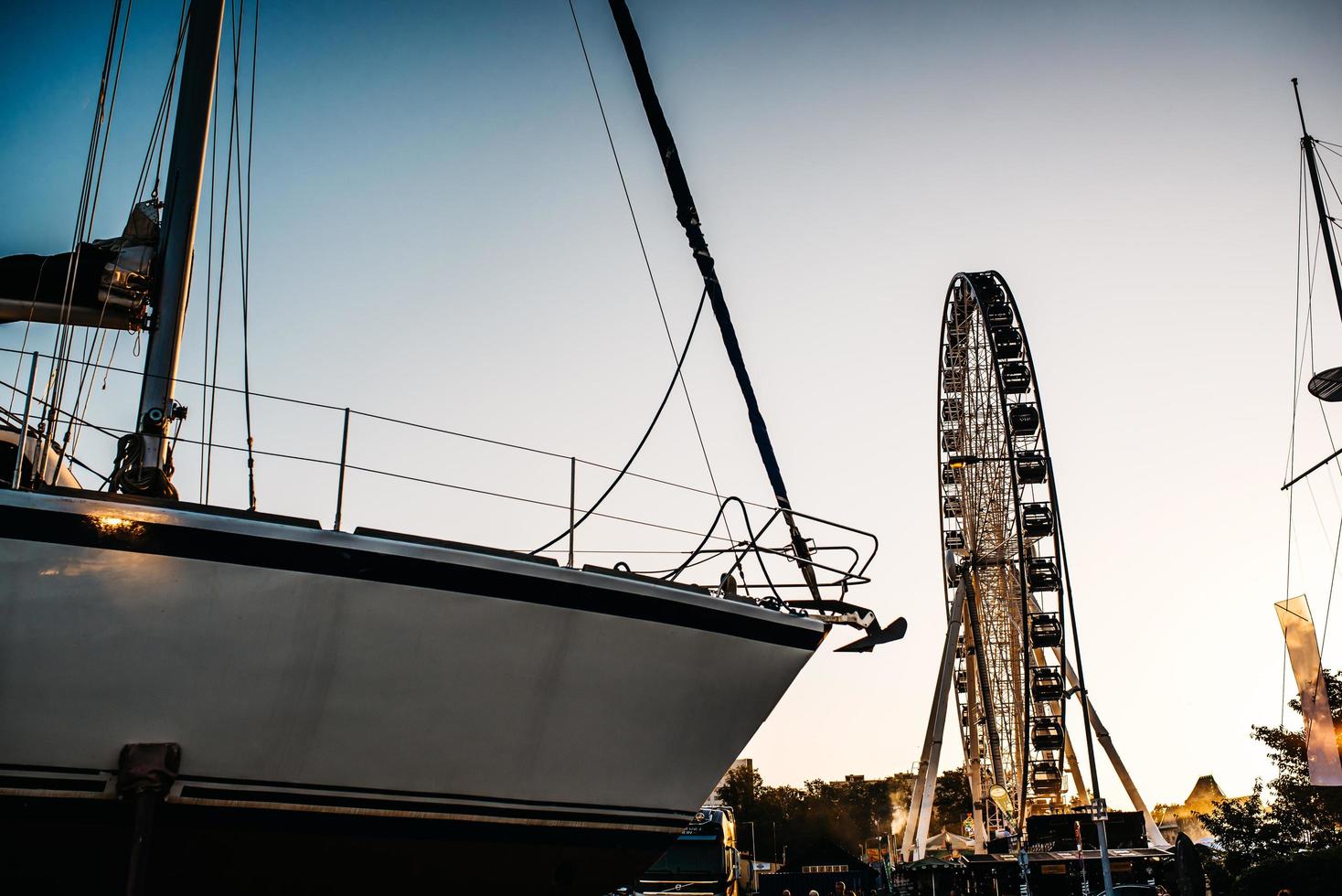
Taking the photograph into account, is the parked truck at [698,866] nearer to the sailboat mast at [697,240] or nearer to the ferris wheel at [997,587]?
the sailboat mast at [697,240]

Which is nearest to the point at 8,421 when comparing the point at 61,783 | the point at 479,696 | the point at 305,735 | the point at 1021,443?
the point at 61,783

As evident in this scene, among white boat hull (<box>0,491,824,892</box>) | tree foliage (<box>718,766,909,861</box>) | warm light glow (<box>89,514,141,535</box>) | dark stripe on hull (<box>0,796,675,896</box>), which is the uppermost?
warm light glow (<box>89,514,141,535</box>)

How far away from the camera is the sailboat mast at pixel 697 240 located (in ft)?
26.3

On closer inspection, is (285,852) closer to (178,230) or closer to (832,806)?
(178,230)

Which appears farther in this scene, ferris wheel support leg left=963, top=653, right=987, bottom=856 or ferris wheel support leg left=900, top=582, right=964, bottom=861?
ferris wheel support leg left=963, top=653, right=987, bottom=856

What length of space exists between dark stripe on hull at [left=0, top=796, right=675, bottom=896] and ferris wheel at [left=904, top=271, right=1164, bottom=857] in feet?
62.4

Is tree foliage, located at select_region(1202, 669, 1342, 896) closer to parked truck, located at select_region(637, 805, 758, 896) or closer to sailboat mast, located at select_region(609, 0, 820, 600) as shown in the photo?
parked truck, located at select_region(637, 805, 758, 896)

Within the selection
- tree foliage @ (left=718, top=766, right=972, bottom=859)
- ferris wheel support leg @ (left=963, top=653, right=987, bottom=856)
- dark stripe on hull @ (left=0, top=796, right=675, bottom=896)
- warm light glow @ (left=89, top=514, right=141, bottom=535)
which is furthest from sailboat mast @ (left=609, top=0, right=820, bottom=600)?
tree foliage @ (left=718, top=766, right=972, bottom=859)

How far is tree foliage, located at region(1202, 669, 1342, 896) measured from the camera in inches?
1089

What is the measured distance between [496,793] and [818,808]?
8159 centimetres

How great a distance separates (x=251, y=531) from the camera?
551 cm

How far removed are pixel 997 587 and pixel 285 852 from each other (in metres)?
26.4

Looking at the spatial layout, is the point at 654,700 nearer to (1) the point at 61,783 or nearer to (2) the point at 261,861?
(2) the point at 261,861

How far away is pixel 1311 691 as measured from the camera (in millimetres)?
15477
